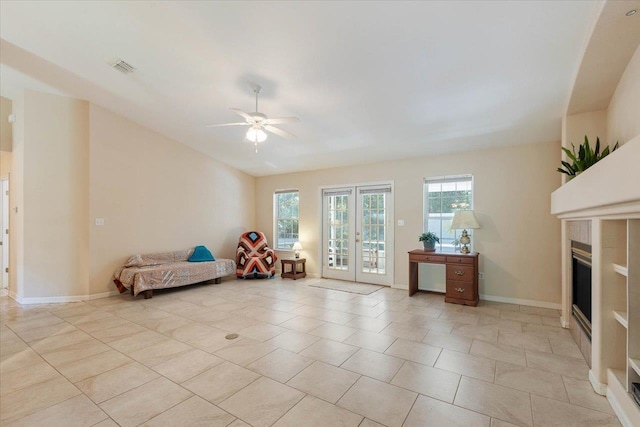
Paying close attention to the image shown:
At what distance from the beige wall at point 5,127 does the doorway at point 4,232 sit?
78cm

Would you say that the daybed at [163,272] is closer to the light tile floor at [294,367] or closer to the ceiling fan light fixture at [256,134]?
the light tile floor at [294,367]

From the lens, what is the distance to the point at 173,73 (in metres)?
3.66

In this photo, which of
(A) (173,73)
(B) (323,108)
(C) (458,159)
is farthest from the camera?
(C) (458,159)

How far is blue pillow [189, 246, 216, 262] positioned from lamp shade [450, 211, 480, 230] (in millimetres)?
4734

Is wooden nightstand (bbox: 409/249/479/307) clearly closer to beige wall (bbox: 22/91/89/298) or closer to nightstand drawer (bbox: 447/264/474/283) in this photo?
nightstand drawer (bbox: 447/264/474/283)

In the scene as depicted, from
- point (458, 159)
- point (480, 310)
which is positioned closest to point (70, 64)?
point (458, 159)

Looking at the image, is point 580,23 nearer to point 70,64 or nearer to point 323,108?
point 323,108

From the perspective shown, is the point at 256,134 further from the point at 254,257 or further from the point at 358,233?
the point at 254,257

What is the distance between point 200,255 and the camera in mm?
6129

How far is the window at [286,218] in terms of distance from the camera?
719 cm

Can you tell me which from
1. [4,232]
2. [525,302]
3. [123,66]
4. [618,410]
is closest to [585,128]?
[525,302]

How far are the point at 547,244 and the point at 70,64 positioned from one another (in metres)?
7.00

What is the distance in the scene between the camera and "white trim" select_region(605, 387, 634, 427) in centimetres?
182

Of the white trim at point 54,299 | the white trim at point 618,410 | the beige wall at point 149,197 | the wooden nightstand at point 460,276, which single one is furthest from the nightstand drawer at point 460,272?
the white trim at point 54,299
